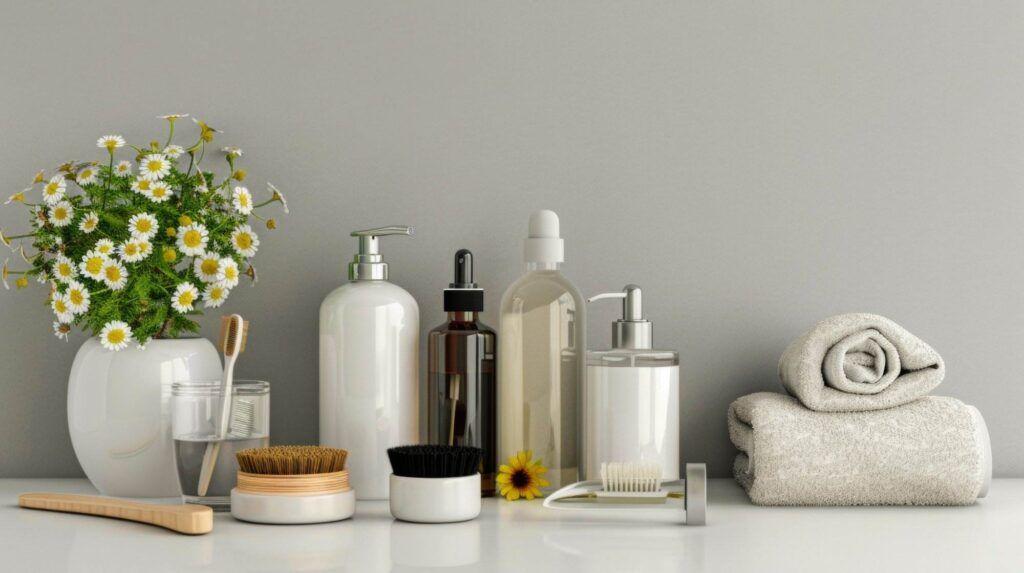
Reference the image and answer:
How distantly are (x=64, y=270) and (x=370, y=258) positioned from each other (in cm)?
34

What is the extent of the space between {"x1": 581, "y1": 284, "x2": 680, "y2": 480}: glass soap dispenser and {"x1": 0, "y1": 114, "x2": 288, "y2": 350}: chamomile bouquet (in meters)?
0.44

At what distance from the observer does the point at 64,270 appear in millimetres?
1095

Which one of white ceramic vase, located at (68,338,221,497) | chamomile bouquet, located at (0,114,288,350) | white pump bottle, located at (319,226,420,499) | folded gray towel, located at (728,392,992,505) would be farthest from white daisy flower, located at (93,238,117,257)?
folded gray towel, located at (728,392,992,505)

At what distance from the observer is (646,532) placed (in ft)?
3.02

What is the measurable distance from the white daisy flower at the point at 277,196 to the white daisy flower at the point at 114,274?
0.21m

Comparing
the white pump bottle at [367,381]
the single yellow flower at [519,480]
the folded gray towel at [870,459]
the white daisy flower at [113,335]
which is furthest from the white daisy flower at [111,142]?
the folded gray towel at [870,459]

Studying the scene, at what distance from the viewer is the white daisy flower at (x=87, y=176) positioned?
113 cm

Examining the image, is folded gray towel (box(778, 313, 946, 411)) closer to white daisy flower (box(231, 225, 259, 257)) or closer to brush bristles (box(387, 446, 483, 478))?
brush bristles (box(387, 446, 483, 478))

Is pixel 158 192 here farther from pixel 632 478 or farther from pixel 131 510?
pixel 632 478

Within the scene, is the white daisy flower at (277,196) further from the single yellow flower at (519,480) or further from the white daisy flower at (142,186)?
the single yellow flower at (519,480)

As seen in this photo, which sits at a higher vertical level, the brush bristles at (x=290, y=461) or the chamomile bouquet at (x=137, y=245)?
the chamomile bouquet at (x=137, y=245)

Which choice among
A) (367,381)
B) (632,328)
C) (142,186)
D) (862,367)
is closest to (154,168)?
(142,186)

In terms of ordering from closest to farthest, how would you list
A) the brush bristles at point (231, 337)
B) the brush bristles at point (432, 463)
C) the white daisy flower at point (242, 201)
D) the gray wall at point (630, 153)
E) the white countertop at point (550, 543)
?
the white countertop at point (550, 543) → the brush bristles at point (432, 463) → the brush bristles at point (231, 337) → the white daisy flower at point (242, 201) → the gray wall at point (630, 153)

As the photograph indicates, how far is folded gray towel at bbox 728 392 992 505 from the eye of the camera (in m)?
1.03
